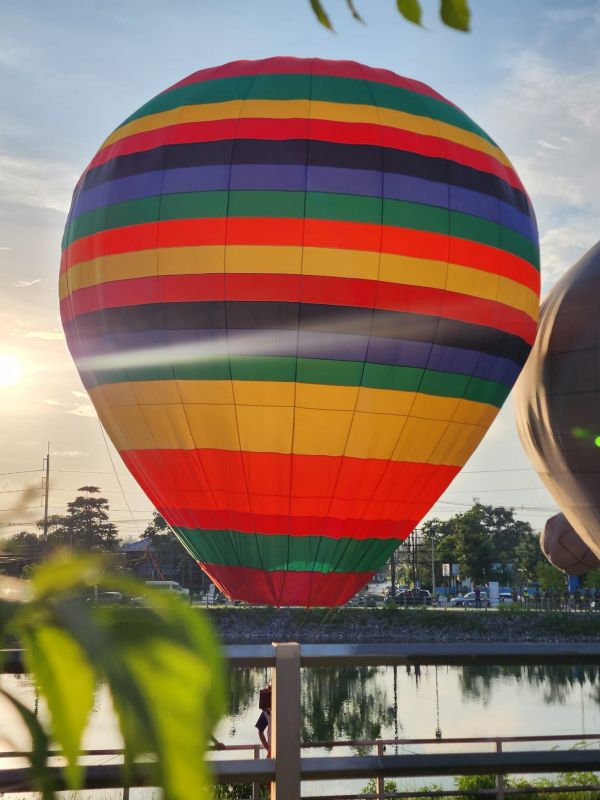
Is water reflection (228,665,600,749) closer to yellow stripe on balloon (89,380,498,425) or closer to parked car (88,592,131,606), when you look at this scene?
yellow stripe on balloon (89,380,498,425)

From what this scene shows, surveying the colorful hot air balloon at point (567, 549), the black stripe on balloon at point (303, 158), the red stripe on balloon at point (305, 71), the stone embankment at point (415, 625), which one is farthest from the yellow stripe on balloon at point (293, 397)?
the stone embankment at point (415, 625)

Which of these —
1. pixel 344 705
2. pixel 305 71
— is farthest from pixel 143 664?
pixel 344 705

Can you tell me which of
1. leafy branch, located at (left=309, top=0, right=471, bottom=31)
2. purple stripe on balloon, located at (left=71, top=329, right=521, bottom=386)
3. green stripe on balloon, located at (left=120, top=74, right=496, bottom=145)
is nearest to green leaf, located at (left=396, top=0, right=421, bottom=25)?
leafy branch, located at (left=309, top=0, right=471, bottom=31)

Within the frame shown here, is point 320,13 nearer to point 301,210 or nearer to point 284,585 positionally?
point 301,210

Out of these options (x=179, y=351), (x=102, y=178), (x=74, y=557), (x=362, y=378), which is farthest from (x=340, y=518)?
(x=74, y=557)

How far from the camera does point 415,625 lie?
54.3m

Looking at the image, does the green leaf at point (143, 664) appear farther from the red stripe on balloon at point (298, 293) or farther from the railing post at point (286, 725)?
the red stripe on balloon at point (298, 293)

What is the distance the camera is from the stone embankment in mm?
52594

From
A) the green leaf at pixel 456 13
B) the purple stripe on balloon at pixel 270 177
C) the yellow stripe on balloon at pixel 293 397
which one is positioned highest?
the purple stripe on balloon at pixel 270 177

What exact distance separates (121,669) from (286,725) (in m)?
2.95

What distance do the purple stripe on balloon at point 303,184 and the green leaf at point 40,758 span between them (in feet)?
38.1

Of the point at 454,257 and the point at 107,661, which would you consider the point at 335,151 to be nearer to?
the point at 454,257

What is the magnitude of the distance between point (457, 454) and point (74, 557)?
512 inches

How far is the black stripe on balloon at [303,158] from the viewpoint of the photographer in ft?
39.5
